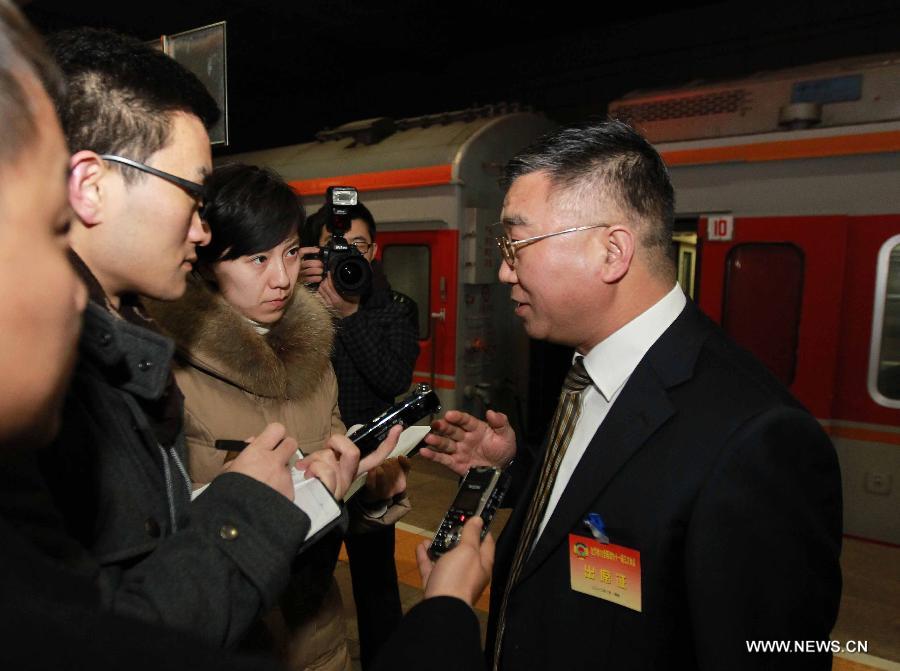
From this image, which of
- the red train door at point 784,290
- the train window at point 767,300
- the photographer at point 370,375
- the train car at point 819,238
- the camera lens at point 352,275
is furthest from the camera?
the train window at point 767,300

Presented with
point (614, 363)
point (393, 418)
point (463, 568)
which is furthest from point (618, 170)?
point (463, 568)

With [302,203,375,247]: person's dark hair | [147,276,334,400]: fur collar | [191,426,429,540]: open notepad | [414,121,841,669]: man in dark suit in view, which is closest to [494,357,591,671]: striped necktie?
[414,121,841,669]: man in dark suit

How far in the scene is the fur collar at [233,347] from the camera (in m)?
1.78

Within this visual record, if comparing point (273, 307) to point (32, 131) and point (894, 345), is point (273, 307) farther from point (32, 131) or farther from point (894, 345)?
point (894, 345)

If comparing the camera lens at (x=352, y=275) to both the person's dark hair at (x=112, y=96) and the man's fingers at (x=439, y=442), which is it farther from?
the person's dark hair at (x=112, y=96)

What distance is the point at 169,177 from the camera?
1.22 meters

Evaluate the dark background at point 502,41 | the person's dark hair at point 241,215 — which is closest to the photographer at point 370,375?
the person's dark hair at point 241,215

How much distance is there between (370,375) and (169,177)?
1.67 m

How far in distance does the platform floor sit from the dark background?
448 cm

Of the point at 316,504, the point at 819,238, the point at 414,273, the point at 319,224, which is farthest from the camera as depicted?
the point at 414,273

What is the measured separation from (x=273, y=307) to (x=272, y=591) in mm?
1224

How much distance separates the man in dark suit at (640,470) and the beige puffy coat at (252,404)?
54 cm

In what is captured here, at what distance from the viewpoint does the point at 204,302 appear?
6.08 ft

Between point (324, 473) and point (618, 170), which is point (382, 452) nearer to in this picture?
point (324, 473)
